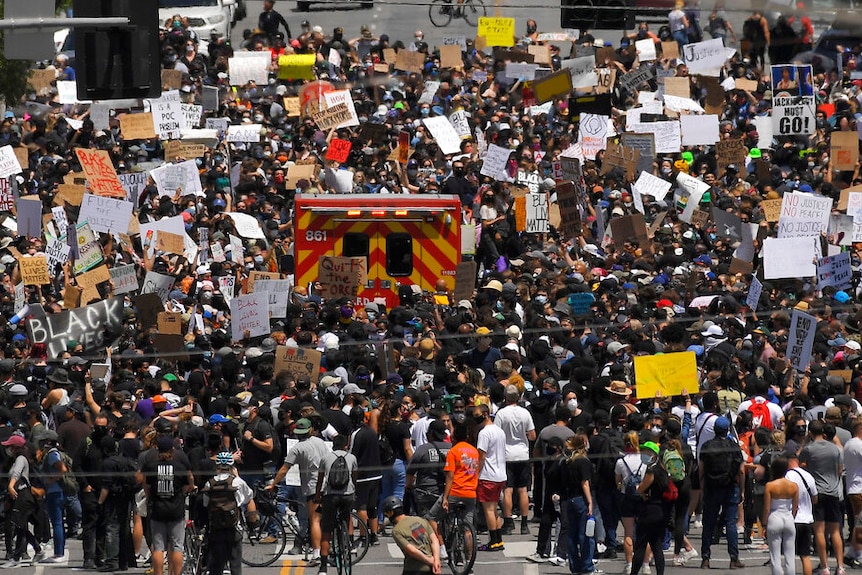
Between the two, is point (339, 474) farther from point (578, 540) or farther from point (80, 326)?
point (80, 326)

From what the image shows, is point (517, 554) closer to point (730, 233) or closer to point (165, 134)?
point (730, 233)

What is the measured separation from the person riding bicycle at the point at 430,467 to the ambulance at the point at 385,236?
7.56m

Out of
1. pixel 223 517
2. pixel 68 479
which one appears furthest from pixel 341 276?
pixel 223 517

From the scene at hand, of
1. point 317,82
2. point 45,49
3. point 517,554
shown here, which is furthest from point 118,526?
point 317,82

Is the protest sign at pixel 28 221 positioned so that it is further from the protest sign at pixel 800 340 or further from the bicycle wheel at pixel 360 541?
the protest sign at pixel 800 340

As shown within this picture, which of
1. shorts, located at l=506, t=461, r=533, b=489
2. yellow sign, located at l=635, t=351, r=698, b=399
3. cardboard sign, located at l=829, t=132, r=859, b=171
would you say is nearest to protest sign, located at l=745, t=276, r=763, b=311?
yellow sign, located at l=635, t=351, r=698, b=399

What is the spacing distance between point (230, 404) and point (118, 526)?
1.54 m

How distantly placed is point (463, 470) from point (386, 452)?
A: 1200mm

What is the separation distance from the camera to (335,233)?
23547mm

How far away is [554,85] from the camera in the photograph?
91.0ft

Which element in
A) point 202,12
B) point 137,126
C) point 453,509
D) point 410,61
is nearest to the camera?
point 453,509

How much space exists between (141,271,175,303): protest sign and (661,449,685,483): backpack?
793 centimetres

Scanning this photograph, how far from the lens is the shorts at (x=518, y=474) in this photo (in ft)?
55.0

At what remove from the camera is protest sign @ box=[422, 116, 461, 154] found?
2700cm
